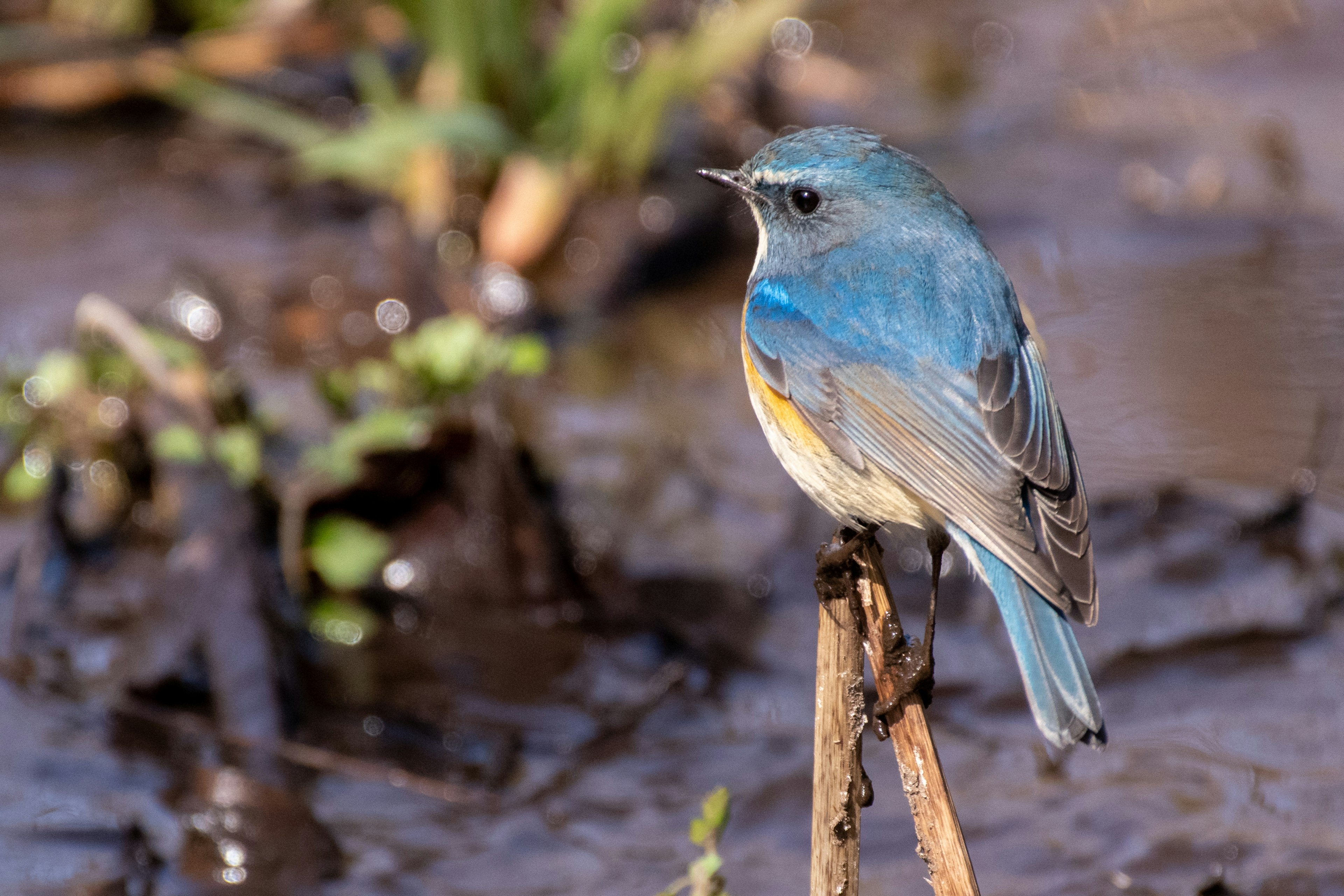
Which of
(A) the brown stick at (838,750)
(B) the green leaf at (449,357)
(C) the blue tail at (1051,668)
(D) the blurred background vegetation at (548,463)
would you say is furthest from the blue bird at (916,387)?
(B) the green leaf at (449,357)

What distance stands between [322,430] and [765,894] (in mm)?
2731

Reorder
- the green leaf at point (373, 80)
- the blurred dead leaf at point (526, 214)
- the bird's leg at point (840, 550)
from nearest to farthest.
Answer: the bird's leg at point (840, 550), the blurred dead leaf at point (526, 214), the green leaf at point (373, 80)

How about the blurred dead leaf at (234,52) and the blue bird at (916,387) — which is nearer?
the blue bird at (916,387)

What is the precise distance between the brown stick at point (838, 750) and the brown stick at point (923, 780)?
6cm

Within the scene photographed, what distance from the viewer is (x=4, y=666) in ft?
14.6

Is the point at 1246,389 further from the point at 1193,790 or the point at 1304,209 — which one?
the point at 1193,790

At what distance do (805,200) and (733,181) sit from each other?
21cm

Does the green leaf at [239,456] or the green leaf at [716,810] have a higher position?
the green leaf at [239,456]

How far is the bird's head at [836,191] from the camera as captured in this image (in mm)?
3270

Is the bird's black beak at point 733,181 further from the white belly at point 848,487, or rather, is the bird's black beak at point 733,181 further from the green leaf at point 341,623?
the green leaf at point 341,623

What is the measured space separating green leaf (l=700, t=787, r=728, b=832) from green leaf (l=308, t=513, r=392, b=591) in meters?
2.18

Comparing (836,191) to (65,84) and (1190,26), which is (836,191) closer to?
(65,84)

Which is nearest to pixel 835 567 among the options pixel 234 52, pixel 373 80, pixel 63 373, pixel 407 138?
pixel 63 373

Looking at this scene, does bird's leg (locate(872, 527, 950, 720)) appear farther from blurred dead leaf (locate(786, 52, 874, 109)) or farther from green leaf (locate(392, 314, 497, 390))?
blurred dead leaf (locate(786, 52, 874, 109))
